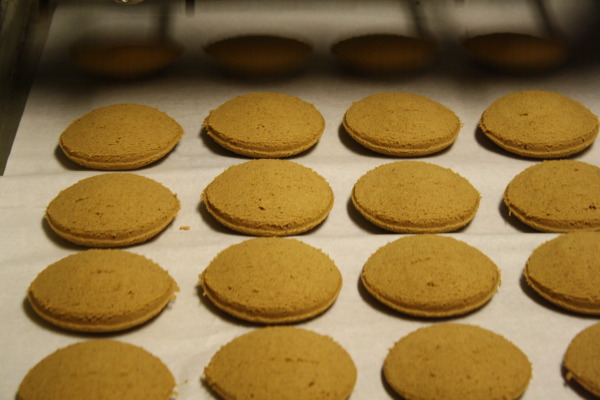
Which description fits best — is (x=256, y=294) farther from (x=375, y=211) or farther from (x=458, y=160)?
(x=458, y=160)

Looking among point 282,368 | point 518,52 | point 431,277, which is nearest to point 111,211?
point 282,368

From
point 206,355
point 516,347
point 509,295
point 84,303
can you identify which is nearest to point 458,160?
point 509,295

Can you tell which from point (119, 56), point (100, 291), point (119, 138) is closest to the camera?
point (100, 291)

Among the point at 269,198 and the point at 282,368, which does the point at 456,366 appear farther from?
the point at 269,198

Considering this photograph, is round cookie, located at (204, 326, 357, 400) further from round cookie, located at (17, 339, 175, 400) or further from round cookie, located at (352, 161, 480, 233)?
round cookie, located at (352, 161, 480, 233)

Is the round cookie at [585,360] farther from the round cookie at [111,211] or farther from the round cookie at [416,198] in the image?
the round cookie at [111,211]

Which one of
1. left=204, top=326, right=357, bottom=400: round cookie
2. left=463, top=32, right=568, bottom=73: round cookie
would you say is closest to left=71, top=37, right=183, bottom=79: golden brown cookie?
left=463, top=32, right=568, bottom=73: round cookie
